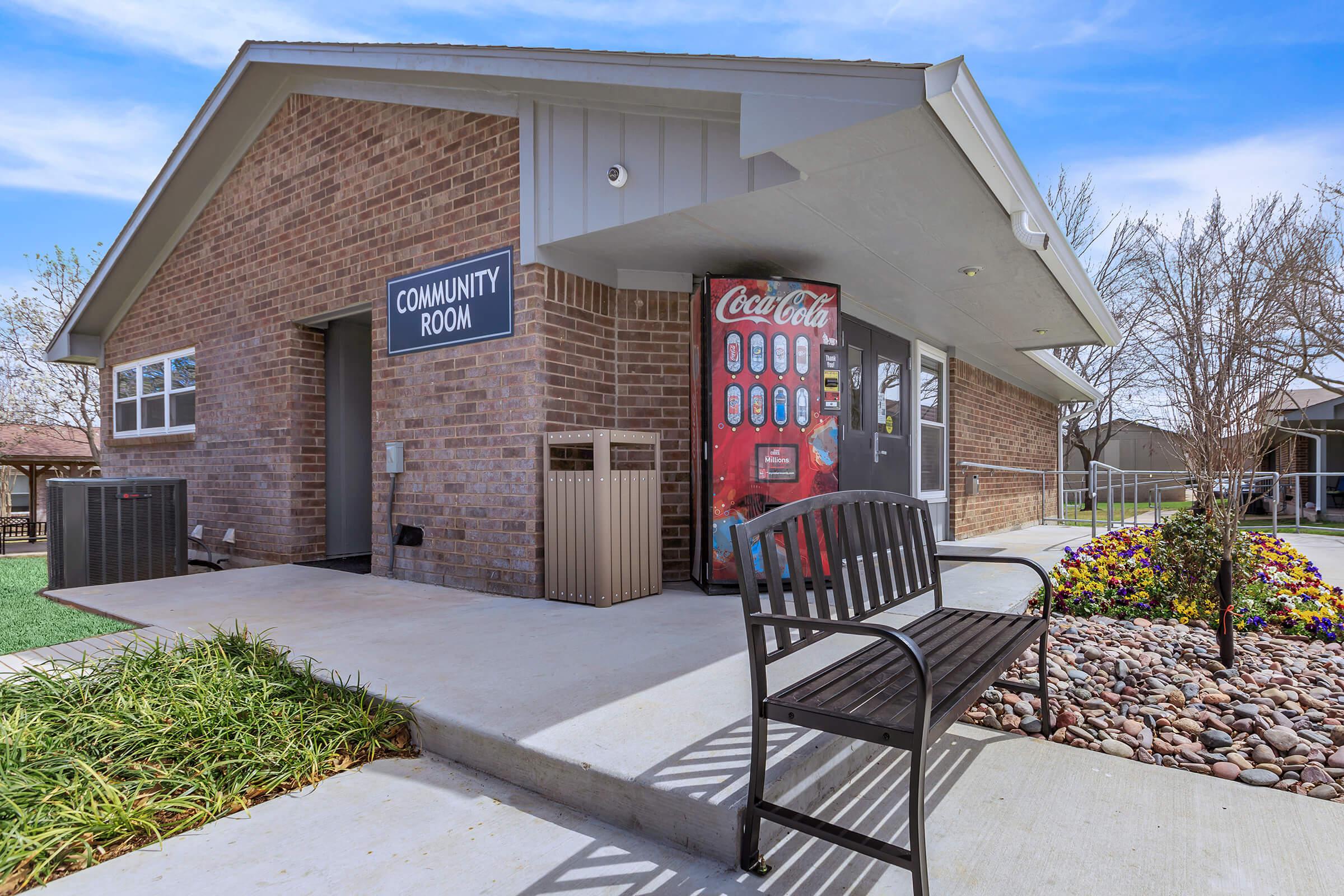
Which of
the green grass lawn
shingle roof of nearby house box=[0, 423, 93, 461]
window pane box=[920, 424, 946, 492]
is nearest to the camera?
the green grass lawn

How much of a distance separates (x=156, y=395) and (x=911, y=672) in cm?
997

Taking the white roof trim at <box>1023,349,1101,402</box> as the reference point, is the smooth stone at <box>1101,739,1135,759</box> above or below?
below

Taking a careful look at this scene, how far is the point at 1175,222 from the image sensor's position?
20.8 ft

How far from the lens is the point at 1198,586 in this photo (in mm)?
4258

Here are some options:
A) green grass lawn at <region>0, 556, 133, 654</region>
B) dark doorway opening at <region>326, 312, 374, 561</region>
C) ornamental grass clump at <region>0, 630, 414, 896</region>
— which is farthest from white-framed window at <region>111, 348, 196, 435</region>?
ornamental grass clump at <region>0, 630, 414, 896</region>

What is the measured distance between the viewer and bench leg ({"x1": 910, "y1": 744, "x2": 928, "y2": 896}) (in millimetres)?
1487

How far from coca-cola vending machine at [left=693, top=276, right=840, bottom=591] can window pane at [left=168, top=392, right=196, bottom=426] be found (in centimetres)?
663

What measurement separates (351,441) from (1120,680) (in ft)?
23.0

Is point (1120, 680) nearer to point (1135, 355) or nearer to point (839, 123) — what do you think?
point (839, 123)

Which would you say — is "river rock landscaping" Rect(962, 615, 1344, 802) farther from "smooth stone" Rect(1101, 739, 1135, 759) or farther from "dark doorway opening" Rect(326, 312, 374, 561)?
"dark doorway opening" Rect(326, 312, 374, 561)

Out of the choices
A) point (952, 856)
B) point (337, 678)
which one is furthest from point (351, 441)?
point (952, 856)

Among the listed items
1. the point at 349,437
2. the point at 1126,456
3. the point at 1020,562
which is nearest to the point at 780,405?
the point at 1020,562

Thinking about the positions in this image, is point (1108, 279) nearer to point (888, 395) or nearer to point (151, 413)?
point (888, 395)

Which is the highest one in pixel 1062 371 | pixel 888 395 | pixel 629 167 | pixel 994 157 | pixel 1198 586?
pixel 629 167
